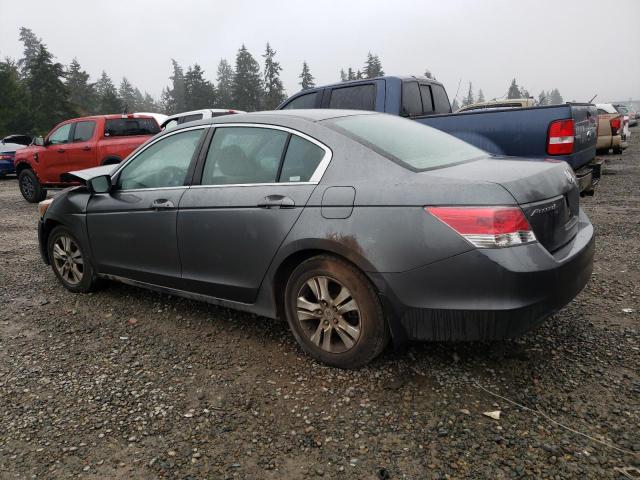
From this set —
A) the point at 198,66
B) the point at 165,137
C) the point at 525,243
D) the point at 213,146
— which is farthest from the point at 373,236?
the point at 198,66

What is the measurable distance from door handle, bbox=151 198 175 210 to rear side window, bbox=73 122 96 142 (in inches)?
310

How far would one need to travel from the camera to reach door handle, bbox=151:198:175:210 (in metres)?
3.43

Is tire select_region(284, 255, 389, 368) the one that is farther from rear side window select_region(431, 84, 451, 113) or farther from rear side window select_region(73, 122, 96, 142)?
rear side window select_region(73, 122, 96, 142)

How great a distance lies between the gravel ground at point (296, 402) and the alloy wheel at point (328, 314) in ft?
0.65

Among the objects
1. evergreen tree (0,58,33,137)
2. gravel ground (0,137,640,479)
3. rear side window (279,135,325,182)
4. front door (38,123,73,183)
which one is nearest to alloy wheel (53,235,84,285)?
gravel ground (0,137,640,479)

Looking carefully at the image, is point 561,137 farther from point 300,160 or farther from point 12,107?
point 12,107

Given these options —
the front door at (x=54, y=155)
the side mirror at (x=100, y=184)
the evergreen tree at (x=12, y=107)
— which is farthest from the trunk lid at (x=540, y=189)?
the evergreen tree at (x=12, y=107)

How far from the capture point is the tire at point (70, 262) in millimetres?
4312

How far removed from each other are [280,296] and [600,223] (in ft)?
17.4

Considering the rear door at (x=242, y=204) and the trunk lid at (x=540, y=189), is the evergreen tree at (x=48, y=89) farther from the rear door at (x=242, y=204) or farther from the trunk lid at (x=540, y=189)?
the trunk lid at (x=540, y=189)

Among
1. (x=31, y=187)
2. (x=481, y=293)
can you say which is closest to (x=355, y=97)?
(x=481, y=293)

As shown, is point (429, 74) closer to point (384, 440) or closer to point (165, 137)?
point (165, 137)

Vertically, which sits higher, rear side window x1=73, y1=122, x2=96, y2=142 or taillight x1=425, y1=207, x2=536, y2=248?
rear side window x1=73, y1=122, x2=96, y2=142

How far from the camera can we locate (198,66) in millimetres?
66688
